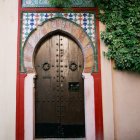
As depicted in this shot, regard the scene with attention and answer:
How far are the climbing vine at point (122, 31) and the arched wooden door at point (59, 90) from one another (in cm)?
75

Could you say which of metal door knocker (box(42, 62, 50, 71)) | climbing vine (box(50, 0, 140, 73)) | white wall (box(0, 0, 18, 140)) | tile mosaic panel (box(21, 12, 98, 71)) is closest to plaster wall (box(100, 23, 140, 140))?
climbing vine (box(50, 0, 140, 73))

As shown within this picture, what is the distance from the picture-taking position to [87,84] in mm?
6391

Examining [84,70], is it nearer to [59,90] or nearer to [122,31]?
[59,90]

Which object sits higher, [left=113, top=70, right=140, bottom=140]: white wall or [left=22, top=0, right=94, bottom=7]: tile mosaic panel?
[left=22, top=0, right=94, bottom=7]: tile mosaic panel

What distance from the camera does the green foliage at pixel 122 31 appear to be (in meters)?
6.34

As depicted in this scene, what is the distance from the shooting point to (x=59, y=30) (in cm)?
660

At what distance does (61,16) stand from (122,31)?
4.34 ft

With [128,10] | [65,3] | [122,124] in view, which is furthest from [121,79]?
[65,3]

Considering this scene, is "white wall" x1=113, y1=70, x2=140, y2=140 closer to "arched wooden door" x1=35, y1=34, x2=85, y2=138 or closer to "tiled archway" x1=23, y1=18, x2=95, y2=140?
"tiled archway" x1=23, y1=18, x2=95, y2=140

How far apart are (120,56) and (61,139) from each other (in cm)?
210

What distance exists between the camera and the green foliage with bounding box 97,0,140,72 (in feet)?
20.8

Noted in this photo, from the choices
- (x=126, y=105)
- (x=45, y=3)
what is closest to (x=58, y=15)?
(x=45, y=3)

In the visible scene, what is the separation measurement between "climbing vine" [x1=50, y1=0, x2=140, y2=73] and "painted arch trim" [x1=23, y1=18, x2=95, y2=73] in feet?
1.17

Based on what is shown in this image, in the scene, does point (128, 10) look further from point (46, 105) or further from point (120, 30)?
point (46, 105)
